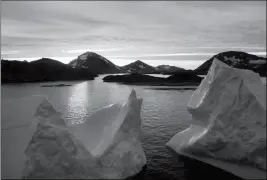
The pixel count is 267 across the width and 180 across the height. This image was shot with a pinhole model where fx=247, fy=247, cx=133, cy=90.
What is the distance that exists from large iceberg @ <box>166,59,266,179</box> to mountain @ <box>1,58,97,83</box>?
84.6m

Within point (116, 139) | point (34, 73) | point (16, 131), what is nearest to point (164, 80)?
point (34, 73)

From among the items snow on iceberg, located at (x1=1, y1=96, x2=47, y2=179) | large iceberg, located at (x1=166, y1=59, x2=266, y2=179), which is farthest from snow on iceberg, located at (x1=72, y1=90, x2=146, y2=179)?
large iceberg, located at (x1=166, y1=59, x2=266, y2=179)

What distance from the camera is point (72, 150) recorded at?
33.2ft

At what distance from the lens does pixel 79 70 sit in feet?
387

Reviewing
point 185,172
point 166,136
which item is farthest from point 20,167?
point 166,136

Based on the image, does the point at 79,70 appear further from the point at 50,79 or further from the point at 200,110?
the point at 200,110

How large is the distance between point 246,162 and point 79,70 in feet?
366

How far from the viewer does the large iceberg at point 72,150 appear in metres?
9.59

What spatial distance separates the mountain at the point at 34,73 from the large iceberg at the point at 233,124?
84585 mm

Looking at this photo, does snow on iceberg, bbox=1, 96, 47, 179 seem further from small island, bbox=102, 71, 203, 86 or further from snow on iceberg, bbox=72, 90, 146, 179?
small island, bbox=102, 71, 203, 86

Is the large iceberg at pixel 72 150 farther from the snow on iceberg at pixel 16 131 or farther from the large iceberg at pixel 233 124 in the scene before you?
the large iceberg at pixel 233 124

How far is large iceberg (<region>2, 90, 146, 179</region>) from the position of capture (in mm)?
9594

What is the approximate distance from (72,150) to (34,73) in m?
92.0

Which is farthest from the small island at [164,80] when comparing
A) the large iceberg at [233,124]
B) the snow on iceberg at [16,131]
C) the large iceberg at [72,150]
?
the snow on iceberg at [16,131]
